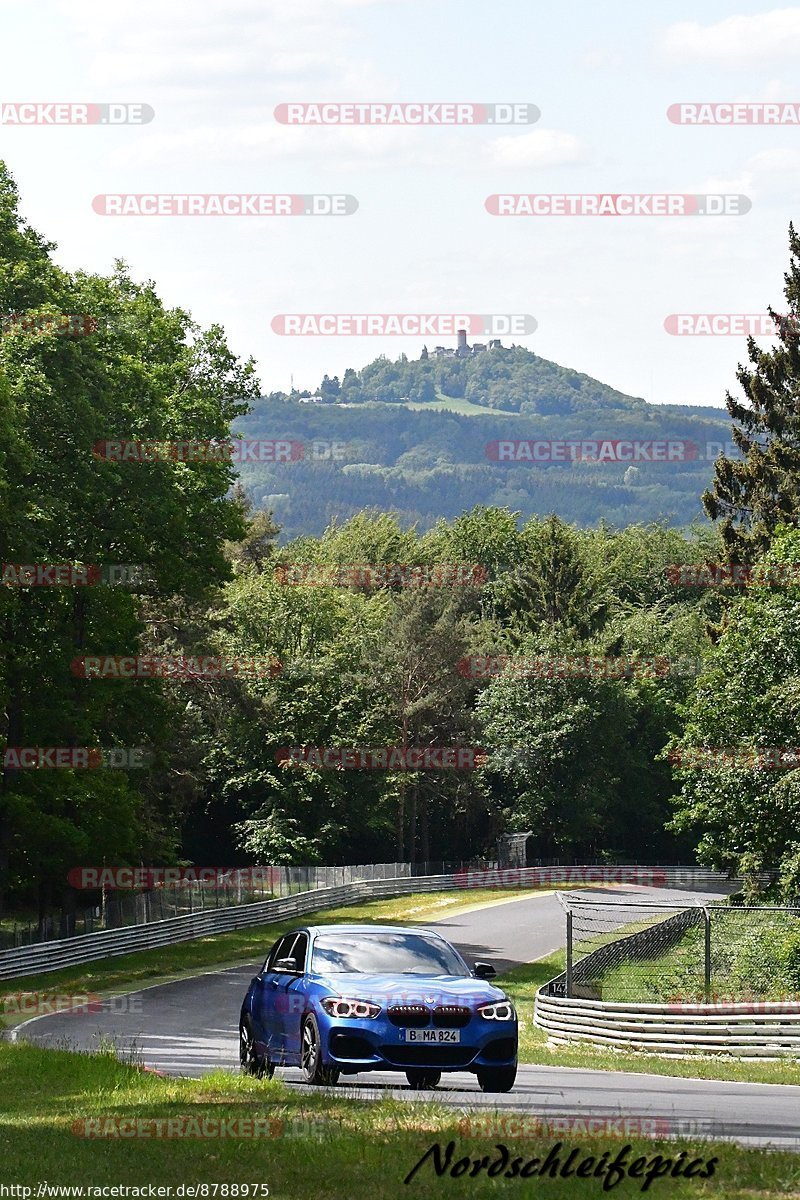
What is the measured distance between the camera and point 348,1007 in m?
13.5

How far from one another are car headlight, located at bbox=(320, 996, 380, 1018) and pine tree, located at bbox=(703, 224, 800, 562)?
4227cm

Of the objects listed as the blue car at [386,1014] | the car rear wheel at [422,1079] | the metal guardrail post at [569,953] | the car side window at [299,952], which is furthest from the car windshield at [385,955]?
the metal guardrail post at [569,953]

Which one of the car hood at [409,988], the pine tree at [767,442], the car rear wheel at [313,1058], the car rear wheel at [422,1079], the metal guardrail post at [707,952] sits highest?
the pine tree at [767,442]

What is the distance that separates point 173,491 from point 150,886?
54.2 feet

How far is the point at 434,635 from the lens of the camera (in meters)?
84.1

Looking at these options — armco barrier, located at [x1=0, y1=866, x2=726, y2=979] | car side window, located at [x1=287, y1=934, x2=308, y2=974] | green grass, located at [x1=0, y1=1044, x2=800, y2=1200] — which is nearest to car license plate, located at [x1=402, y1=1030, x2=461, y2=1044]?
green grass, located at [x1=0, y1=1044, x2=800, y2=1200]

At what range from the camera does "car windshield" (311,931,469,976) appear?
47.3ft

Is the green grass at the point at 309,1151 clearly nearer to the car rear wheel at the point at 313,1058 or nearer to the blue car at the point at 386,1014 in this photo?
the car rear wheel at the point at 313,1058

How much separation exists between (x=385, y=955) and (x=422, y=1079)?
3.78ft

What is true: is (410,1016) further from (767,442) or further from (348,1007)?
(767,442)

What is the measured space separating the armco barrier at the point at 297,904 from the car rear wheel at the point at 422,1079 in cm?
2424

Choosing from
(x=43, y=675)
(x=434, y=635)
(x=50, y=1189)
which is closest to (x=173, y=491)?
(x=43, y=675)

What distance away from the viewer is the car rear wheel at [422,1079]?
14047 mm

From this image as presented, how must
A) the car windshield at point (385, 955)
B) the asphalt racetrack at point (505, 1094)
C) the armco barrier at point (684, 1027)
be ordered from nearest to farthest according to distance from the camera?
A: the asphalt racetrack at point (505, 1094)
the car windshield at point (385, 955)
the armco barrier at point (684, 1027)
